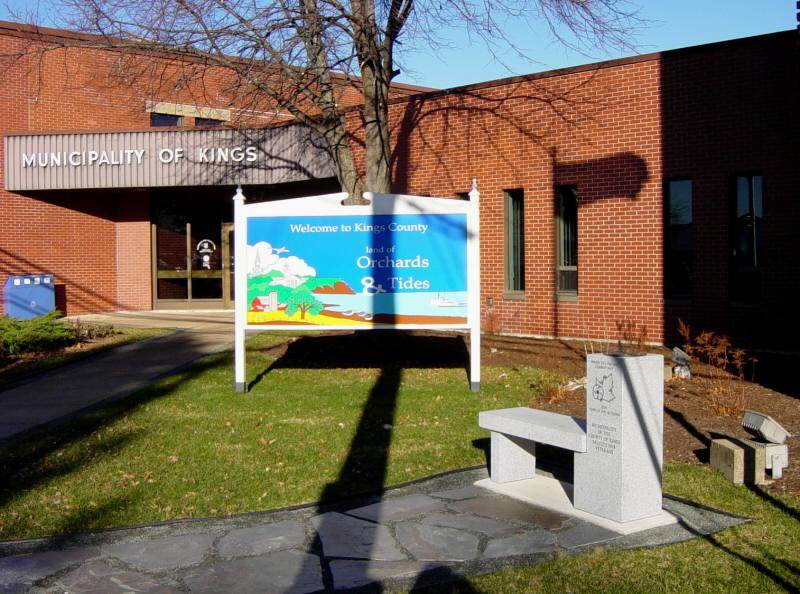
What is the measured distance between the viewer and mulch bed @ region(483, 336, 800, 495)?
788cm

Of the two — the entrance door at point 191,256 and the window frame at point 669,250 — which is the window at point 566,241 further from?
the entrance door at point 191,256

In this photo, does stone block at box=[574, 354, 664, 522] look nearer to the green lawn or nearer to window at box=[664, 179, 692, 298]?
the green lawn

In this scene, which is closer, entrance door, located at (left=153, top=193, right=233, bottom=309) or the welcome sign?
the welcome sign

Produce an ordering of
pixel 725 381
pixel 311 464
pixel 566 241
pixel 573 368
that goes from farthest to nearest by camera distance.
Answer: pixel 566 241, pixel 573 368, pixel 725 381, pixel 311 464

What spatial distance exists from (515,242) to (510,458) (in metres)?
10.6

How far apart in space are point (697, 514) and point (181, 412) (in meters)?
5.90

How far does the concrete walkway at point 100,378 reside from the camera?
1008 cm

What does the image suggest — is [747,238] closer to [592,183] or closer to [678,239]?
[678,239]

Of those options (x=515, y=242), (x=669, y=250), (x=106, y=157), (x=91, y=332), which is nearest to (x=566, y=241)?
(x=515, y=242)

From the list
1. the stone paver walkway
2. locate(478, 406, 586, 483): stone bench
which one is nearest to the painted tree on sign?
locate(478, 406, 586, 483): stone bench

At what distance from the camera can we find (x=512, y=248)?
1725cm

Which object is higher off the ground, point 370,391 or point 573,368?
point 573,368

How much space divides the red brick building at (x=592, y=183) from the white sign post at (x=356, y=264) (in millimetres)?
3530

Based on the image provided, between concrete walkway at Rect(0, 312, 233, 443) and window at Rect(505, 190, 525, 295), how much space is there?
5.58 metres
